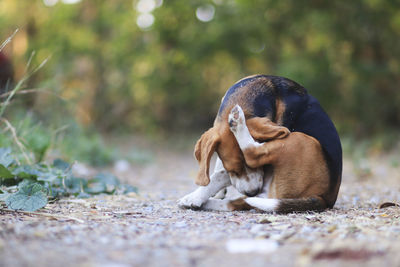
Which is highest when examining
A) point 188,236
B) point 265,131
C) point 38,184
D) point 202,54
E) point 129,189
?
point 202,54

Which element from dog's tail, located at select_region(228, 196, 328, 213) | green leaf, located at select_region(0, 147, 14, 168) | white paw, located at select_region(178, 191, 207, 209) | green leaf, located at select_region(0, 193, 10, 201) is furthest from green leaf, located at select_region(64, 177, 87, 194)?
dog's tail, located at select_region(228, 196, 328, 213)

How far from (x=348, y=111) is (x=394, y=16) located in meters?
2.50

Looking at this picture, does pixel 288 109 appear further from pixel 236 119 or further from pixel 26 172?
pixel 26 172

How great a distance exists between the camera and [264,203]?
11.1 ft

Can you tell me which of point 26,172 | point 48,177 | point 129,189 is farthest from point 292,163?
point 26,172

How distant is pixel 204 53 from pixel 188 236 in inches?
444

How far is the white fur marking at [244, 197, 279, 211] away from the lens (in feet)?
11.1

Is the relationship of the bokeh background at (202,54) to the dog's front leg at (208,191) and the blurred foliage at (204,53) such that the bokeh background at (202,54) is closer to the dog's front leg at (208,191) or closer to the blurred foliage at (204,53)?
the blurred foliage at (204,53)

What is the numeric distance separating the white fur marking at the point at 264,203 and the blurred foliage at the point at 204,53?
7350mm

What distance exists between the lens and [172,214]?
3422mm

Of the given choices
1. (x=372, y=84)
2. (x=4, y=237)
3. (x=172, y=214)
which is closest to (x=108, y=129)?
(x=372, y=84)

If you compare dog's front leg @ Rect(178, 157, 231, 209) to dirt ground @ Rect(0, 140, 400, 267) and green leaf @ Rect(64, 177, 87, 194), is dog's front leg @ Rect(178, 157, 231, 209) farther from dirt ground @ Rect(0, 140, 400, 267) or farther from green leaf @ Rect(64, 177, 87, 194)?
green leaf @ Rect(64, 177, 87, 194)

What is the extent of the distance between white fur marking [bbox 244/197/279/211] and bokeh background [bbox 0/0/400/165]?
23.7ft

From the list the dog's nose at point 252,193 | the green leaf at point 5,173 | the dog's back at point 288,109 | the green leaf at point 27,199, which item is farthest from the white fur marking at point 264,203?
the green leaf at point 5,173
